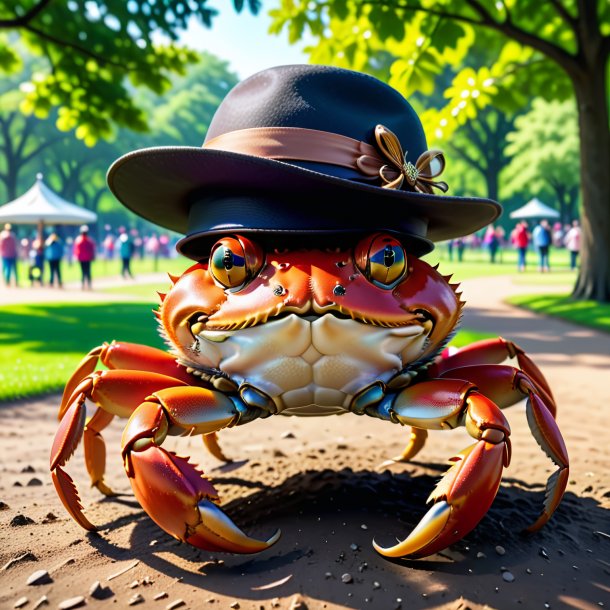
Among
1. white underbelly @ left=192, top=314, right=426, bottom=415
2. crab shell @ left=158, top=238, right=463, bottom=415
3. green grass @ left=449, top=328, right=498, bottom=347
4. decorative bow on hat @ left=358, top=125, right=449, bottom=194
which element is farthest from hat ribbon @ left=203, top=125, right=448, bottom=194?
green grass @ left=449, top=328, right=498, bottom=347

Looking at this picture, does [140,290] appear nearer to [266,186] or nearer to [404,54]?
[404,54]

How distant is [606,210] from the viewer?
36.3 feet

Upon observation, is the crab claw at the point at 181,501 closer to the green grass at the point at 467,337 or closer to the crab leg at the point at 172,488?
the crab leg at the point at 172,488

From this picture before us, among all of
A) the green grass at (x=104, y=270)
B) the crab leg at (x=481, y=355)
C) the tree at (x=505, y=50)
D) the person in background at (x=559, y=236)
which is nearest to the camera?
the crab leg at (x=481, y=355)

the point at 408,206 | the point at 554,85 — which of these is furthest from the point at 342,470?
the point at 554,85

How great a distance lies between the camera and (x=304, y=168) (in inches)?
85.5

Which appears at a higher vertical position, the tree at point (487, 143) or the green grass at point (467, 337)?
the tree at point (487, 143)

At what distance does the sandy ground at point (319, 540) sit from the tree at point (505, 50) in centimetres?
581

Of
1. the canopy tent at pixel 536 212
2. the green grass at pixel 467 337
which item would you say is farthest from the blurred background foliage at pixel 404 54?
the canopy tent at pixel 536 212

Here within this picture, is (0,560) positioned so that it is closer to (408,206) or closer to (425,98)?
(408,206)

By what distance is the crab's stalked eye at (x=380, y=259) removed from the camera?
86.5 inches

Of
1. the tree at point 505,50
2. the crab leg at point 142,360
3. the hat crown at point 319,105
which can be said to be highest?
the tree at point 505,50

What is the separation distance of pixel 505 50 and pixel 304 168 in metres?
10.5

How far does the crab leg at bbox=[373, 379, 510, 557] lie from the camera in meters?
1.95
